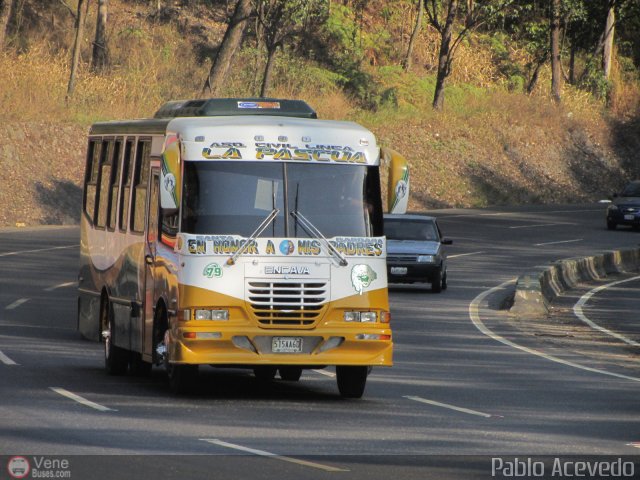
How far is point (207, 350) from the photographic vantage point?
14.9 m

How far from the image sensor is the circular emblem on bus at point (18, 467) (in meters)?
10.4

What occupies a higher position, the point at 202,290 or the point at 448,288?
the point at 202,290

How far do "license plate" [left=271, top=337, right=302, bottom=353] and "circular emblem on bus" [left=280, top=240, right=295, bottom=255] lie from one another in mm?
850

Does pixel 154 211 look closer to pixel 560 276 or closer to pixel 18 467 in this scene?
pixel 18 467

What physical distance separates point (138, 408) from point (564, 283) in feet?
73.9

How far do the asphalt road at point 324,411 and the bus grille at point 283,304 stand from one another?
845 millimetres

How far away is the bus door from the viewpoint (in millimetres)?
16125

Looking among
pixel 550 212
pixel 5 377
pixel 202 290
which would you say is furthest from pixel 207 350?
pixel 550 212

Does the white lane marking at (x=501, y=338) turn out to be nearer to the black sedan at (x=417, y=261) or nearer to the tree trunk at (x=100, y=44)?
the black sedan at (x=417, y=261)

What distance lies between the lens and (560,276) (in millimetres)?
35375

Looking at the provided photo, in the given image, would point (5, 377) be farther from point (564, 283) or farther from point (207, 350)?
point (564, 283)

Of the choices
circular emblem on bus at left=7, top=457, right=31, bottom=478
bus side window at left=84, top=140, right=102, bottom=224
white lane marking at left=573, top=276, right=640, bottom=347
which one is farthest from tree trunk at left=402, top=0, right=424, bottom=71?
circular emblem on bus at left=7, top=457, right=31, bottom=478

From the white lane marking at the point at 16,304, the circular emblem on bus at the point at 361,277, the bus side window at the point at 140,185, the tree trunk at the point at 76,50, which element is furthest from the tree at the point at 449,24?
the circular emblem on bus at the point at 361,277

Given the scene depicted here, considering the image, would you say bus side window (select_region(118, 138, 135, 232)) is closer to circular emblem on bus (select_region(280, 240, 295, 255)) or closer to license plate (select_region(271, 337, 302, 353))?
circular emblem on bus (select_region(280, 240, 295, 255))
